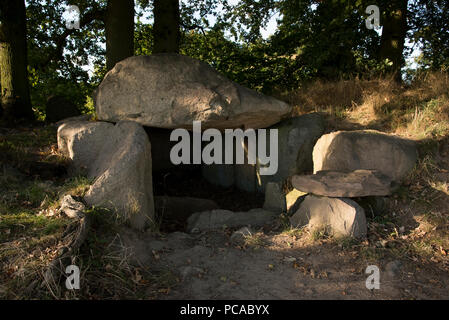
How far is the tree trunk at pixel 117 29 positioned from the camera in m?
7.00

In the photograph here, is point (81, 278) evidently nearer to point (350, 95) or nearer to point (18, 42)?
point (350, 95)

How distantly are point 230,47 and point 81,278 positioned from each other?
7936 millimetres

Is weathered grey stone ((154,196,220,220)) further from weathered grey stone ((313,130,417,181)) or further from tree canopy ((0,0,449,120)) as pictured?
tree canopy ((0,0,449,120))

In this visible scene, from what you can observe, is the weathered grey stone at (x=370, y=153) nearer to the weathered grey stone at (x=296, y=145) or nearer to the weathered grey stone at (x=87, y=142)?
the weathered grey stone at (x=296, y=145)

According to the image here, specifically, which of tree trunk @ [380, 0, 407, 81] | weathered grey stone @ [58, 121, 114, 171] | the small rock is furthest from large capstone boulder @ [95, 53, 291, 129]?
tree trunk @ [380, 0, 407, 81]

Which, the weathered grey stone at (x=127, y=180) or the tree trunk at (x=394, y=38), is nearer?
the weathered grey stone at (x=127, y=180)

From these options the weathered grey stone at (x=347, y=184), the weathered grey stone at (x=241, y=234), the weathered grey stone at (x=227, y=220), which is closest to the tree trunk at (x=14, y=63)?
the weathered grey stone at (x=227, y=220)

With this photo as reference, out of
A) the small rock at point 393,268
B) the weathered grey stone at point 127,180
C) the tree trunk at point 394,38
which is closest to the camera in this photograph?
the small rock at point 393,268

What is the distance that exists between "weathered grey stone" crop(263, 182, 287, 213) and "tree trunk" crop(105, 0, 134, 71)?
4.03 meters

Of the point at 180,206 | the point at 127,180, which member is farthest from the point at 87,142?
the point at 180,206

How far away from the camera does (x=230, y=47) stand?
9.79m

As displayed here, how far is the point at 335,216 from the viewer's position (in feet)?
13.5

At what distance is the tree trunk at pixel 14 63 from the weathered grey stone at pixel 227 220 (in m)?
4.76

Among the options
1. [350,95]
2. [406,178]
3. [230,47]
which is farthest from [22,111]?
[406,178]
